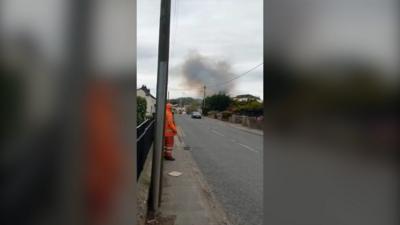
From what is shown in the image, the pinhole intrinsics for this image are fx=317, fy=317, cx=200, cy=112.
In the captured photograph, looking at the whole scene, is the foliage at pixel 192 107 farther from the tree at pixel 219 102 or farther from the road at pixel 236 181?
the road at pixel 236 181

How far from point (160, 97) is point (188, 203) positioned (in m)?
1.88

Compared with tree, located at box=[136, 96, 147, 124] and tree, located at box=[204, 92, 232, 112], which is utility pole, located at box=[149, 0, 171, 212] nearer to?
tree, located at box=[136, 96, 147, 124]

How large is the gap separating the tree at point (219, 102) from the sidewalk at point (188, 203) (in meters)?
53.9

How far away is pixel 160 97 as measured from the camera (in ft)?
15.2

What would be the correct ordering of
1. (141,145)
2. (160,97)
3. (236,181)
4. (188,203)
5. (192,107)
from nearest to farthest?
(160,97) < (188,203) < (141,145) < (236,181) < (192,107)

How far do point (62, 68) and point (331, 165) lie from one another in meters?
0.99

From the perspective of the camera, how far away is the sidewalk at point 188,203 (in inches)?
176

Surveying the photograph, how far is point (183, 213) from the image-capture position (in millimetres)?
4738

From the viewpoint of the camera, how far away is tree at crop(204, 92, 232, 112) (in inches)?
2447

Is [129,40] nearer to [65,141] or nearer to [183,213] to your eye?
[65,141]

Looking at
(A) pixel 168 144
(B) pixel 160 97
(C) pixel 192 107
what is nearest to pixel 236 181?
(A) pixel 168 144

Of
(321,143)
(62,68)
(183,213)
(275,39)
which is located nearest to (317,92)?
(321,143)

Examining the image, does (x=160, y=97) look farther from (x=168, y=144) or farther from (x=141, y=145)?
(x=168, y=144)

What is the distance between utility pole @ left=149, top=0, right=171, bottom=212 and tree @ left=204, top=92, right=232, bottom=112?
184 ft
